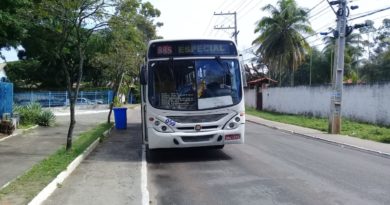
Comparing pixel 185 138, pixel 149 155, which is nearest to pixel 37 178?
pixel 185 138

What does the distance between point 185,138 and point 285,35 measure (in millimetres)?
42939

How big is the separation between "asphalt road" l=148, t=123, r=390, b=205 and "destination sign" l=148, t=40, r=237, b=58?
110 inches

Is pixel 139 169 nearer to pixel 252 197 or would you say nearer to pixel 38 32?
pixel 252 197

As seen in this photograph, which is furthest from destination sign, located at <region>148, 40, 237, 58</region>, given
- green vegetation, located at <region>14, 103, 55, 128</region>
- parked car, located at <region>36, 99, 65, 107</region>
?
parked car, located at <region>36, 99, 65, 107</region>

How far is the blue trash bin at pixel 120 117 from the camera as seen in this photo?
74.6 feet

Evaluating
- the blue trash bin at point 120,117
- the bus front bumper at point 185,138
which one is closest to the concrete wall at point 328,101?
the blue trash bin at point 120,117

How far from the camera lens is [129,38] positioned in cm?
1628

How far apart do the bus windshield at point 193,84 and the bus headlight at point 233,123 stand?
0.39 m

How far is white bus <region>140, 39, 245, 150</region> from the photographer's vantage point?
40.4ft

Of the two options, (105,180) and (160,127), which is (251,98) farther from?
(105,180)

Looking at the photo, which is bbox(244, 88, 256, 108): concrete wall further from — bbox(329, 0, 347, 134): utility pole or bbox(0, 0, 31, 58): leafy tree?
bbox(0, 0, 31, 58): leafy tree

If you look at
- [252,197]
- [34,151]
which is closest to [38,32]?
[34,151]

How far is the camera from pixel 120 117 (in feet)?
→ 75.5

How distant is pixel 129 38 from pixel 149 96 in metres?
4.41
